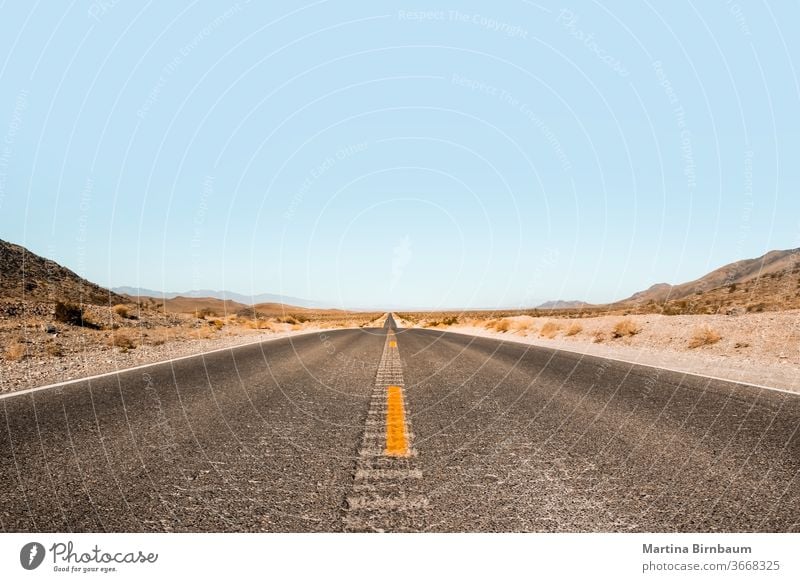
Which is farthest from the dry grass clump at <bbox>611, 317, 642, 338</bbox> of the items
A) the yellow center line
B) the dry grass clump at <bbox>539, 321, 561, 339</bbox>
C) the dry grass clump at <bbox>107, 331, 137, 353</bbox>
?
the dry grass clump at <bbox>107, 331, 137, 353</bbox>

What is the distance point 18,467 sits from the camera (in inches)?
138

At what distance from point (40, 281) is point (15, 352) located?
105ft

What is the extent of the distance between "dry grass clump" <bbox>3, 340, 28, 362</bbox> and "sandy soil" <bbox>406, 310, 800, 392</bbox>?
14.2m

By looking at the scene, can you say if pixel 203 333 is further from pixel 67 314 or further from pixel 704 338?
pixel 704 338

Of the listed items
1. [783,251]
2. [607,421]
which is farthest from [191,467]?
[783,251]

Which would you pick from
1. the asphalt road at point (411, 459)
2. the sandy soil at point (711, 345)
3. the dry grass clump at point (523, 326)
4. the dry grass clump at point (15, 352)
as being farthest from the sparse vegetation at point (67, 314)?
the dry grass clump at point (523, 326)

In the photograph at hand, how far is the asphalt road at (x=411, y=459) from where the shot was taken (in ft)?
8.57

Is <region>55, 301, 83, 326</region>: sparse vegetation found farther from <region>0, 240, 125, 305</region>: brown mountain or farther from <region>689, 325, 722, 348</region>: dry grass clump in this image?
<region>689, 325, 722, 348</region>: dry grass clump

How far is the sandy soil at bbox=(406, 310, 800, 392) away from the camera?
10109 millimetres

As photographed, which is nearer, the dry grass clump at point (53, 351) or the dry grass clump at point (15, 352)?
the dry grass clump at point (15, 352)
